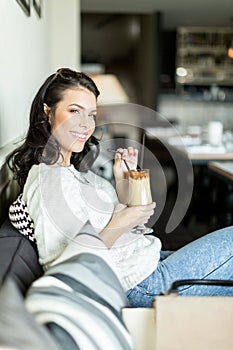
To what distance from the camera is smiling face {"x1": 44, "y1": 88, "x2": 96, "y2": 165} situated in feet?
6.13

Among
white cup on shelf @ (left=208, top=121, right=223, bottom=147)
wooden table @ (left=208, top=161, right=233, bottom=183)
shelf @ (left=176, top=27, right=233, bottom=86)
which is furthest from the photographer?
shelf @ (left=176, top=27, right=233, bottom=86)

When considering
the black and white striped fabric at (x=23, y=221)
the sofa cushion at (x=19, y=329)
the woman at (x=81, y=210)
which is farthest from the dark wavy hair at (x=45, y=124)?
the sofa cushion at (x=19, y=329)

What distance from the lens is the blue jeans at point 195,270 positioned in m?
1.77

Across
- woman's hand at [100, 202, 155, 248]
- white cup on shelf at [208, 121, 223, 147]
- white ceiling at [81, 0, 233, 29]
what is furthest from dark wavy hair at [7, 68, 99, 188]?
white ceiling at [81, 0, 233, 29]

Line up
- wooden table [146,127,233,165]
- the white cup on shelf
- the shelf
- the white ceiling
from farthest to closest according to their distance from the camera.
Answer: the shelf < the white ceiling < the white cup on shelf < wooden table [146,127,233,165]

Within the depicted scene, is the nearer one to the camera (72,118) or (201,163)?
(72,118)

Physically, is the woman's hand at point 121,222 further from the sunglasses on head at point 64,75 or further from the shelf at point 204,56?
the shelf at point 204,56

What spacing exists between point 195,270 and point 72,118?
623 millimetres

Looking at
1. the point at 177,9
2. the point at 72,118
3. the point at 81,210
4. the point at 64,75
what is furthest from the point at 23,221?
the point at 177,9

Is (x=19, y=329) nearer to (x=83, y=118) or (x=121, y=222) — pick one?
(x=121, y=222)

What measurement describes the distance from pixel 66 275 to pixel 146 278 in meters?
0.63

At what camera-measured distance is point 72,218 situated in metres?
1.60

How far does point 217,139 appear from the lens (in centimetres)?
468

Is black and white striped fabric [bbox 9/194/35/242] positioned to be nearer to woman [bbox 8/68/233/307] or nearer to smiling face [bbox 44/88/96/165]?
woman [bbox 8/68/233/307]
